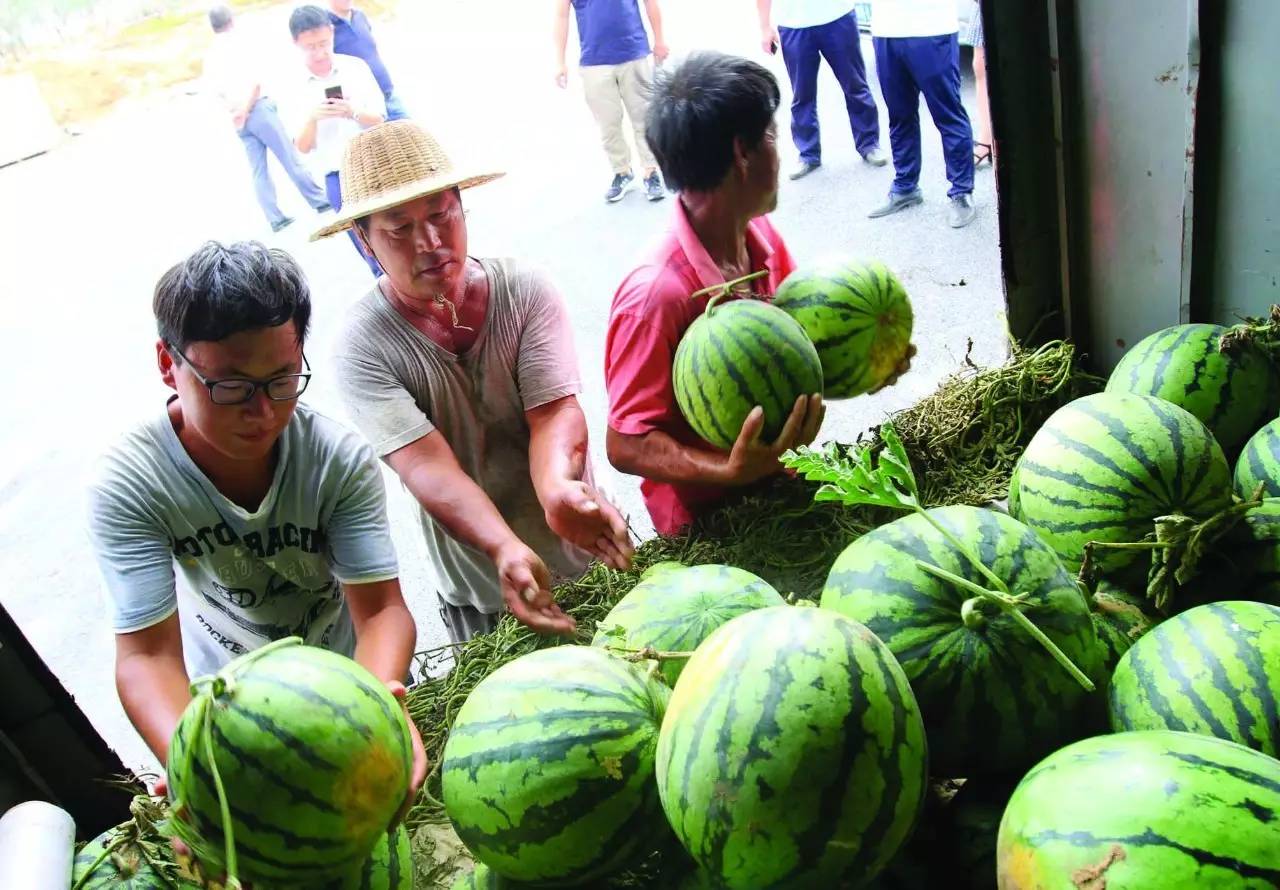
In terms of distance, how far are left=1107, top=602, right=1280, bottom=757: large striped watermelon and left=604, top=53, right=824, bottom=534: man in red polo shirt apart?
3.69 feet

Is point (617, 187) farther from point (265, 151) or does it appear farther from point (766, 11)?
point (265, 151)

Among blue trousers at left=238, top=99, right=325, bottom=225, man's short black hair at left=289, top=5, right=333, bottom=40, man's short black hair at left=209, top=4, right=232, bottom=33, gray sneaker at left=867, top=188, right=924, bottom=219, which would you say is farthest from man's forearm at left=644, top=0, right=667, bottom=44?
man's short black hair at left=209, top=4, right=232, bottom=33

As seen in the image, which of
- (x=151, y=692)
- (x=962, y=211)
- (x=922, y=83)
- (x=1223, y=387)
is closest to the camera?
(x=1223, y=387)

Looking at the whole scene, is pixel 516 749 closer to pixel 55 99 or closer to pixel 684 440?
pixel 684 440

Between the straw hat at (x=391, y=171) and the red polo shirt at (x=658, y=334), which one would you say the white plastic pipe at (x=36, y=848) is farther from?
the straw hat at (x=391, y=171)

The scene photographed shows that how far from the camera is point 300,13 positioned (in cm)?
578

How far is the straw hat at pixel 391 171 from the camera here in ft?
8.16

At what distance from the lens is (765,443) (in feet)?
6.95

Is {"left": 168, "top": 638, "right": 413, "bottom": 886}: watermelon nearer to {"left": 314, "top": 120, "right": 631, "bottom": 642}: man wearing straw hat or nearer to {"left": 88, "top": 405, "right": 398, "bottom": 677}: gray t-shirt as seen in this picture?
{"left": 88, "top": 405, "right": 398, "bottom": 677}: gray t-shirt

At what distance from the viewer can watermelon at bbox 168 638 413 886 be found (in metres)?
1.14

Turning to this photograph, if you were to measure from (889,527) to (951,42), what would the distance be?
6.03m

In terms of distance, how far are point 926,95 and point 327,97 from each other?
13.3 ft

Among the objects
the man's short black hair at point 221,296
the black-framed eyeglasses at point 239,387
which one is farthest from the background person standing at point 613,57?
the black-framed eyeglasses at point 239,387

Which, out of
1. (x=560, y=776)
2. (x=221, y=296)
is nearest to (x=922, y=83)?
(x=221, y=296)
